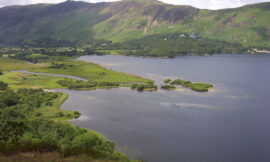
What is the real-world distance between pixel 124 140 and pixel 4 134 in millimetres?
31999

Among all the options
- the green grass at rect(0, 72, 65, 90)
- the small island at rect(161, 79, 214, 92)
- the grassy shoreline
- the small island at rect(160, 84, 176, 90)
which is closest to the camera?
the grassy shoreline

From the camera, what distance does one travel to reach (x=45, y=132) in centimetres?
7081

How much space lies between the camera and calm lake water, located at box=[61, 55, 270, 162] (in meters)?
73.3

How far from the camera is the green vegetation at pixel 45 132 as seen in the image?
52562 millimetres

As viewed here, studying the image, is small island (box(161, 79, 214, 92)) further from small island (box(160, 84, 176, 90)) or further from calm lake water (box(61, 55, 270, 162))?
calm lake water (box(61, 55, 270, 162))

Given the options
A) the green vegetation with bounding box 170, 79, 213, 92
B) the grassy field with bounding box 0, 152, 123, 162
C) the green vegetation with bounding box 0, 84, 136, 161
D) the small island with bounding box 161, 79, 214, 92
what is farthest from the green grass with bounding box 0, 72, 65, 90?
the grassy field with bounding box 0, 152, 123, 162

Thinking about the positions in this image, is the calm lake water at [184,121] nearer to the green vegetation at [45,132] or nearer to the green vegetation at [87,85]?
the green vegetation at [45,132]

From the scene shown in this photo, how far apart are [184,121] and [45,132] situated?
46284 millimetres

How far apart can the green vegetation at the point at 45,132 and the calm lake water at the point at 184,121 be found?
23.0 feet

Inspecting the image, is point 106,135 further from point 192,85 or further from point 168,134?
point 192,85

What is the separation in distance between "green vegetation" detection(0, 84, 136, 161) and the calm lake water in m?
7.02

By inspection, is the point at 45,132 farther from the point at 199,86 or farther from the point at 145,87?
the point at 199,86

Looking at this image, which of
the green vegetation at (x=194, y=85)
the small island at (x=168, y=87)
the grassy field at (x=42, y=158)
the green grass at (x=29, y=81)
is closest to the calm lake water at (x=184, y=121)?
the green vegetation at (x=194, y=85)

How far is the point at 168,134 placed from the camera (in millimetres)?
83188
